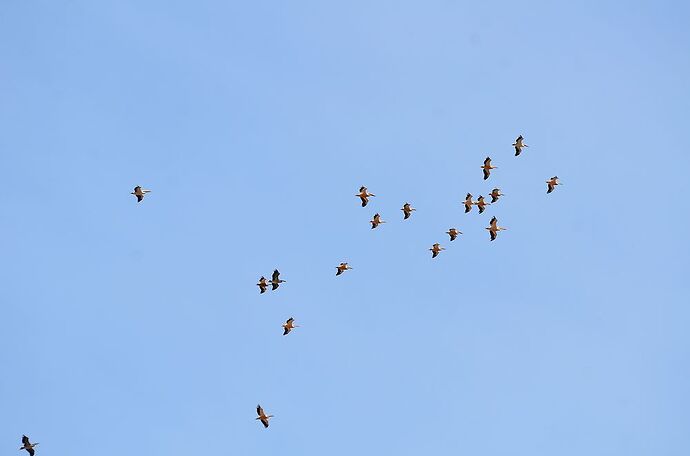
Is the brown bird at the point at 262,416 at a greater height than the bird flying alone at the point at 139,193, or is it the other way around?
the bird flying alone at the point at 139,193

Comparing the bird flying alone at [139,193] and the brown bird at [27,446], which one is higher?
the bird flying alone at [139,193]

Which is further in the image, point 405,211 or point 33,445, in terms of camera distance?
point 405,211

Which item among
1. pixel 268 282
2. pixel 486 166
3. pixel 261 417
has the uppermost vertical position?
pixel 486 166

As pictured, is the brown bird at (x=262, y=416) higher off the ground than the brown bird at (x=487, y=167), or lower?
lower

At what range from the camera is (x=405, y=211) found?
122m

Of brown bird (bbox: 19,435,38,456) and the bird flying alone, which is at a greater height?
the bird flying alone

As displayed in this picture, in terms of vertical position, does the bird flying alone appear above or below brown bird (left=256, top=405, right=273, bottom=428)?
above

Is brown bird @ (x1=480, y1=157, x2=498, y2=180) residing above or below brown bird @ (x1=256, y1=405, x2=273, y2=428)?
above

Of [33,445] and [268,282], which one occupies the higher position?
[268,282]

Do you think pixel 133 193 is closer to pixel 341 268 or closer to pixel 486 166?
pixel 341 268

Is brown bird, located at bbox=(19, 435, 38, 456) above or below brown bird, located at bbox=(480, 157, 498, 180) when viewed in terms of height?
below

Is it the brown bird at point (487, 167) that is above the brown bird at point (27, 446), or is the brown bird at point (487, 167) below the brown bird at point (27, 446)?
above

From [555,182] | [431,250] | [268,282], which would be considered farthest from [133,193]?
[555,182]

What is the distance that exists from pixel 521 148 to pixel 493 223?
556 cm
